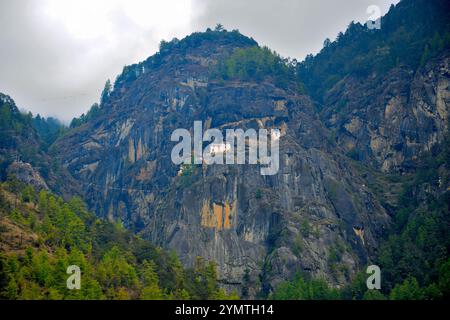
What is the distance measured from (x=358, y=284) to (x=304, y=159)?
120 ft

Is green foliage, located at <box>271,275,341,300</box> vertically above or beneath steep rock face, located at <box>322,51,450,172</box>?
beneath

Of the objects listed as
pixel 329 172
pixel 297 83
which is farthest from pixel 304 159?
pixel 297 83

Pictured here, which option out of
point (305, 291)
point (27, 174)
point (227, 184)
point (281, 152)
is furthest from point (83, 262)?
point (281, 152)

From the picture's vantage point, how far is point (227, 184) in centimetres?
14088

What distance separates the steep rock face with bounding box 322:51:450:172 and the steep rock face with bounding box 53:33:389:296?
8.52m

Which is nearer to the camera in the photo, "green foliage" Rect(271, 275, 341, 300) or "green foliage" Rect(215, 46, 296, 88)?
"green foliage" Rect(271, 275, 341, 300)

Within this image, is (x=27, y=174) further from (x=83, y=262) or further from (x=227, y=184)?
(x=83, y=262)

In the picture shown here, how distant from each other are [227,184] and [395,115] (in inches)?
1761
